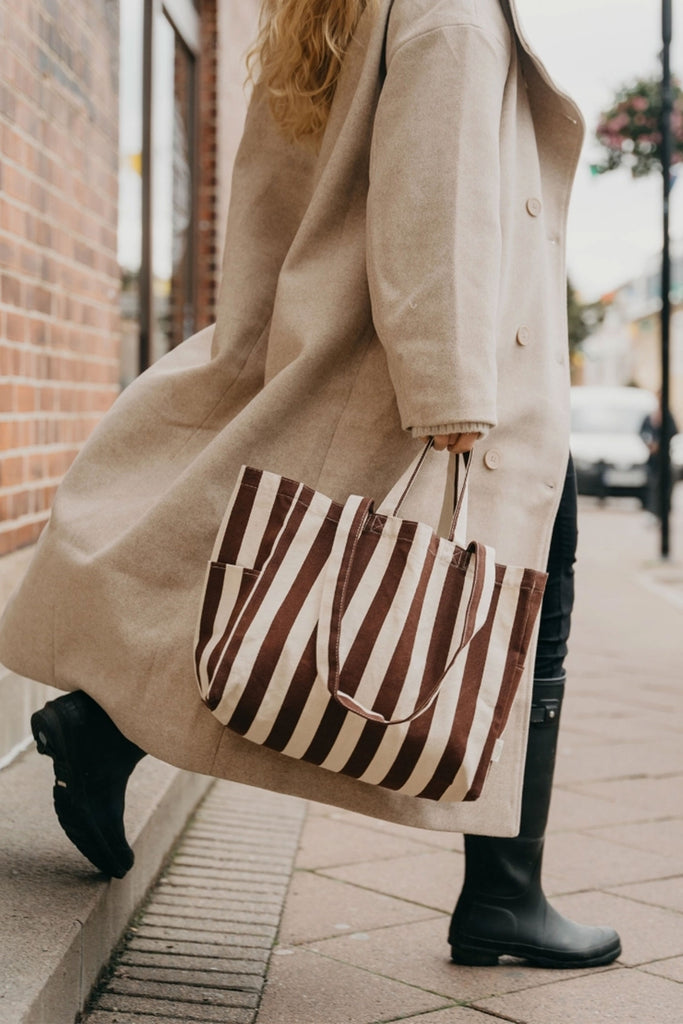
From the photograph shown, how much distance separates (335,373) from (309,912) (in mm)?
1227

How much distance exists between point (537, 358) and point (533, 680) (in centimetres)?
57

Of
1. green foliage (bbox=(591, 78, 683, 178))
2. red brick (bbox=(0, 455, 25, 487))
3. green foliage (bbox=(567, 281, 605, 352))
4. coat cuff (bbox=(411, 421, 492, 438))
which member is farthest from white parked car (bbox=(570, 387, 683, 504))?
green foliage (bbox=(567, 281, 605, 352))

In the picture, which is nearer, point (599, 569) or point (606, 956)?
point (606, 956)

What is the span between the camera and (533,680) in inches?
90.0

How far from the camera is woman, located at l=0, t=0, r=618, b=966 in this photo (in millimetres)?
1946

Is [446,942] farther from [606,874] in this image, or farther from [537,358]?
[537,358]

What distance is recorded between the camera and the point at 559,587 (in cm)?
228

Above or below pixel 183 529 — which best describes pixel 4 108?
above

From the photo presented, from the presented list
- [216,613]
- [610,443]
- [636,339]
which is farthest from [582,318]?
[216,613]

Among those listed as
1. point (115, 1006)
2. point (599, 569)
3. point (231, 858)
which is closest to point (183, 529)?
point (115, 1006)

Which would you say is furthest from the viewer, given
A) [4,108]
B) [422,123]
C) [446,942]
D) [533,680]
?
[4,108]

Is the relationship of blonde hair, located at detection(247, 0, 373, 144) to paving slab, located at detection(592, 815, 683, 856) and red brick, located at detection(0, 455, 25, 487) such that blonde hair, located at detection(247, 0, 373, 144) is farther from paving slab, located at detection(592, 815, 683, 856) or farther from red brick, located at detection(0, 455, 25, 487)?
paving slab, located at detection(592, 815, 683, 856)

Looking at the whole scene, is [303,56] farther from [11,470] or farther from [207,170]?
[207,170]

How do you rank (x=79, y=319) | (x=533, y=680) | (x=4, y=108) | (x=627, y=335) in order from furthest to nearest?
(x=627, y=335), (x=79, y=319), (x=4, y=108), (x=533, y=680)
